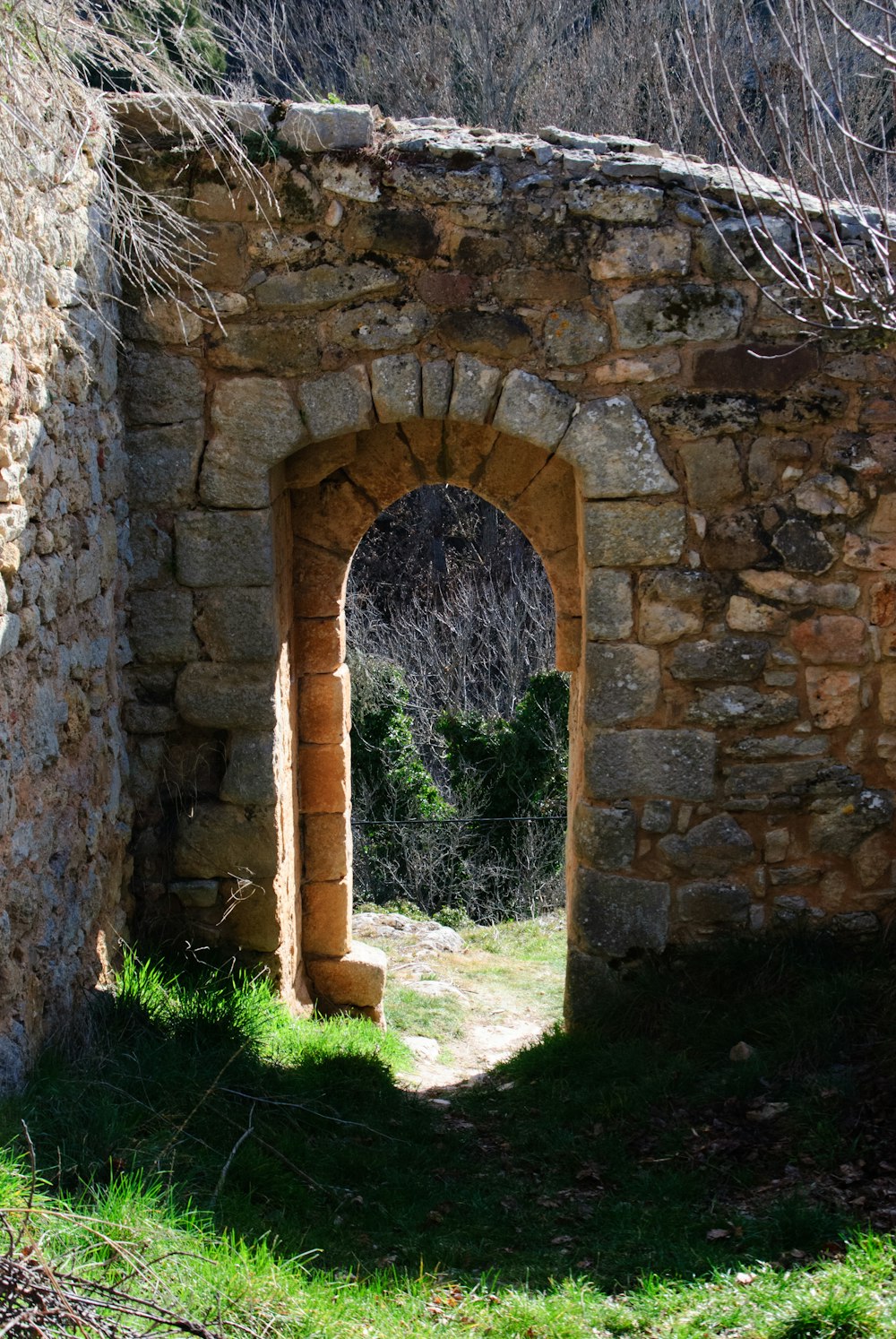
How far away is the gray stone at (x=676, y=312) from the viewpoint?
4.30 m

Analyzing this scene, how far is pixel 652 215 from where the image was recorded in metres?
4.27

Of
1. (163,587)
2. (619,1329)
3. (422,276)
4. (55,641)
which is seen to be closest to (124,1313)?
(619,1329)

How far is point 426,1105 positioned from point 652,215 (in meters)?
3.40

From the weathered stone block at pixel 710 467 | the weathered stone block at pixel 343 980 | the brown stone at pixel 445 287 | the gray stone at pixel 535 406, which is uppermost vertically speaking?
the brown stone at pixel 445 287

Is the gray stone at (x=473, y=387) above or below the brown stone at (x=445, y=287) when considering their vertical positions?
below

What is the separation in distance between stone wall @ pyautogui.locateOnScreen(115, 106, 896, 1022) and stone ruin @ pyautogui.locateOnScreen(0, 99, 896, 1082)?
11 mm

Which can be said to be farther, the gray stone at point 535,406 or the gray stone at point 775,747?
the gray stone at point 775,747

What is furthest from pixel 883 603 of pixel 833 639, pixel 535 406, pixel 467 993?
pixel 467 993

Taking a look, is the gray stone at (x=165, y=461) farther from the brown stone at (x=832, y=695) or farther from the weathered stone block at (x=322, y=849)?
the brown stone at (x=832, y=695)

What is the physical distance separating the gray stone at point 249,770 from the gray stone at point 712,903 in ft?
5.42

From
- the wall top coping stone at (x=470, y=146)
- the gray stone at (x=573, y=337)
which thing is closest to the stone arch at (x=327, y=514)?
the gray stone at (x=573, y=337)

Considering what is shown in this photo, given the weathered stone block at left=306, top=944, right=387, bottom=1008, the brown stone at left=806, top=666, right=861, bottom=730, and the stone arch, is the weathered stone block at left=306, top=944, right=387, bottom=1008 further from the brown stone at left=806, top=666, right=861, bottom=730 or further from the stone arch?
the brown stone at left=806, top=666, right=861, bottom=730

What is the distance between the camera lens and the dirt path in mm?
5508

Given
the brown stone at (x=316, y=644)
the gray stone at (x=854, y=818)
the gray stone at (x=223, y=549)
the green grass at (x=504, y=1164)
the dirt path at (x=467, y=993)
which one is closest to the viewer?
the green grass at (x=504, y=1164)
